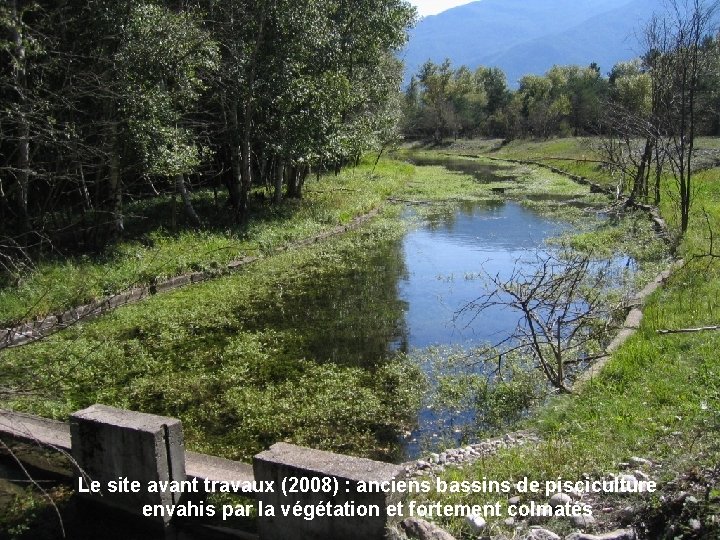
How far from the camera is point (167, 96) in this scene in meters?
15.0

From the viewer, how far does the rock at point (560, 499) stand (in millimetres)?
4773

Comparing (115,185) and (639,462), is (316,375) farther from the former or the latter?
(115,185)

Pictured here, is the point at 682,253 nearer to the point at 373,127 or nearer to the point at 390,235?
the point at 390,235

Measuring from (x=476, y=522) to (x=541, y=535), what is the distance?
20.1 inches

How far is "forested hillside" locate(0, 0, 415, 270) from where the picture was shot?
39.2 feet

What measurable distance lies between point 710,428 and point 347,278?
1068 cm

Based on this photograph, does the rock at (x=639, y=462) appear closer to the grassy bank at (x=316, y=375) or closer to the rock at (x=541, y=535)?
the grassy bank at (x=316, y=375)

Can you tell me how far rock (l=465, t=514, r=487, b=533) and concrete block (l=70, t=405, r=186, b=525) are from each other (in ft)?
8.78

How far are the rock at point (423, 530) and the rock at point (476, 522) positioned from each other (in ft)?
0.63

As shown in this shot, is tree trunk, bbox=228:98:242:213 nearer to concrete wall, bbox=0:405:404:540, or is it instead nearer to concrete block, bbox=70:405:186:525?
concrete wall, bbox=0:405:404:540


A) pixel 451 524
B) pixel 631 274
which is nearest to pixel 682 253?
pixel 631 274

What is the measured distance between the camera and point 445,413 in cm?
800

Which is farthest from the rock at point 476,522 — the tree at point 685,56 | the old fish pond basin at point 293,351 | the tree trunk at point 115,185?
the tree at point 685,56

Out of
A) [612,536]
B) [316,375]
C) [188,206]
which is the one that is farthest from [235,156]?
[612,536]
